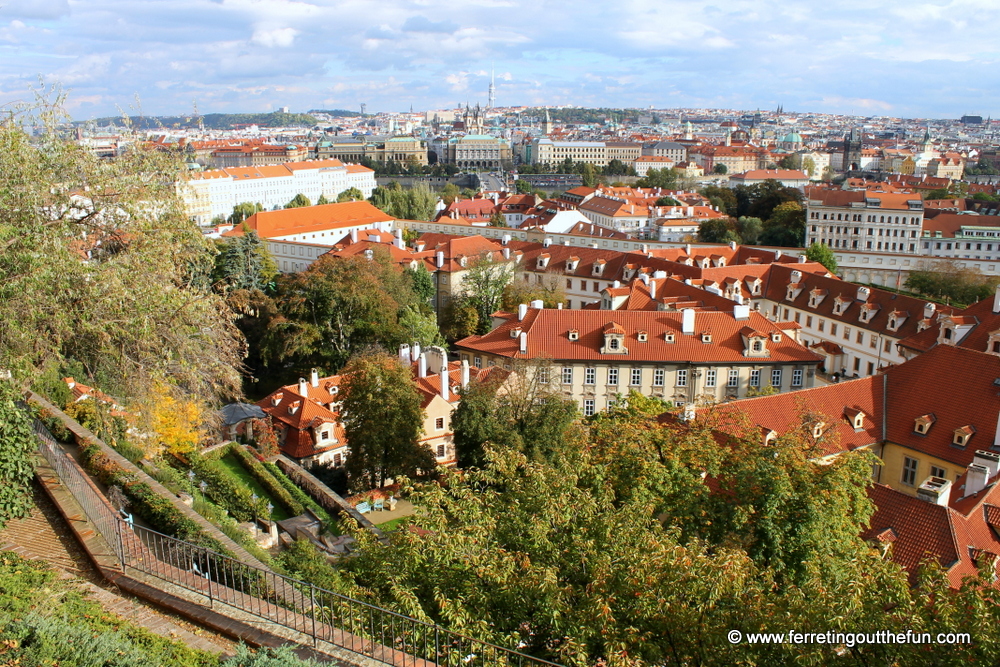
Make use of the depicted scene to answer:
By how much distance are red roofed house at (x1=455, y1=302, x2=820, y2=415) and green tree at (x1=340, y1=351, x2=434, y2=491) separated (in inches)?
276

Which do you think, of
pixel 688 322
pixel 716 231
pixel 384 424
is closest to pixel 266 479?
pixel 384 424

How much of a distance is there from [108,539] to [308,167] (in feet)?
361

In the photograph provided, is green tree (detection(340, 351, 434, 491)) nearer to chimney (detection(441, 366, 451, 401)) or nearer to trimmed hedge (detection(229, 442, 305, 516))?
trimmed hedge (detection(229, 442, 305, 516))

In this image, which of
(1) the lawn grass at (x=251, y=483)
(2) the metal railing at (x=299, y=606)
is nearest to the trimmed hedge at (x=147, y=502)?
(2) the metal railing at (x=299, y=606)

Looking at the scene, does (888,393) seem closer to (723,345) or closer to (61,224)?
(723,345)

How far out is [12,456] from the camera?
952 centimetres

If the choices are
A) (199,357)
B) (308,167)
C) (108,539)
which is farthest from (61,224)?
(308,167)

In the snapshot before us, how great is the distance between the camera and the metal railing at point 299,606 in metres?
7.68

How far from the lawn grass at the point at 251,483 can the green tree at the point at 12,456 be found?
10116 millimetres

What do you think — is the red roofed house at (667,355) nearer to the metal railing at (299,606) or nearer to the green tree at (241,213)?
the metal railing at (299,606)

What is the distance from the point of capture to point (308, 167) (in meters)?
115

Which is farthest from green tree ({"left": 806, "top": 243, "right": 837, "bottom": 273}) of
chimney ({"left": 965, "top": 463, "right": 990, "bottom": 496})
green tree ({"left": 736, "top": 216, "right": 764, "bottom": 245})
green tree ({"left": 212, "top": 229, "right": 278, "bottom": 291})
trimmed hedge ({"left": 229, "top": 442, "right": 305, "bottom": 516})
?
trimmed hedge ({"left": 229, "top": 442, "right": 305, "bottom": 516})

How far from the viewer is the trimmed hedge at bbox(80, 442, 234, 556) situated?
11078 mm

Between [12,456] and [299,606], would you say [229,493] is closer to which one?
[12,456]
